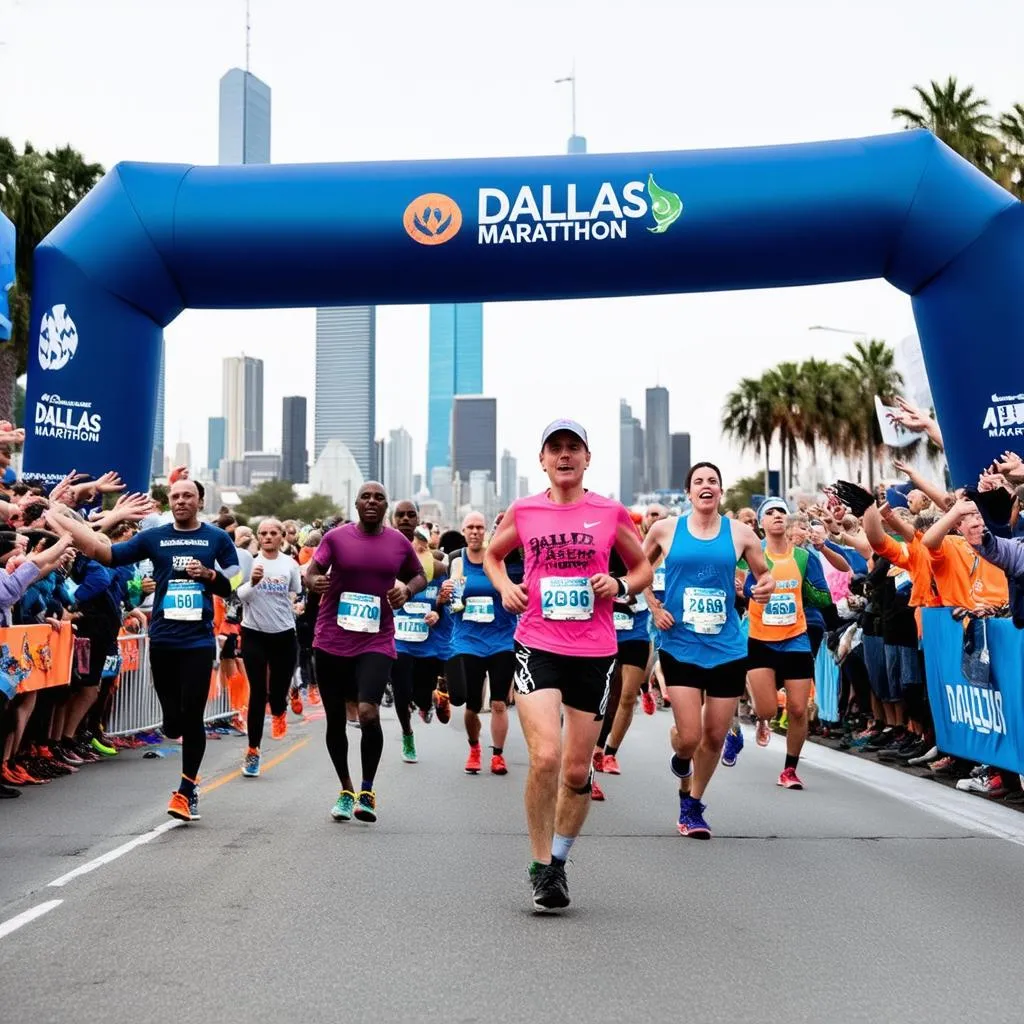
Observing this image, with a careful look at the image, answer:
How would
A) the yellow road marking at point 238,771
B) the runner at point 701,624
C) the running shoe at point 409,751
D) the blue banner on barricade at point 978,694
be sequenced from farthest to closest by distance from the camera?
the running shoe at point 409,751 < the yellow road marking at point 238,771 < the blue banner on barricade at point 978,694 < the runner at point 701,624

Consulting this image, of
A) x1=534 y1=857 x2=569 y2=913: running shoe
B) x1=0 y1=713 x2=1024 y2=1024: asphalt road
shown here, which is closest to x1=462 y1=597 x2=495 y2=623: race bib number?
x1=0 y1=713 x2=1024 y2=1024: asphalt road

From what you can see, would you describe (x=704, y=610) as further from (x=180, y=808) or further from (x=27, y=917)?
(x=27, y=917)

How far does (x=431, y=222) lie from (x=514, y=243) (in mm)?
691

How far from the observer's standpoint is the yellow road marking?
11.0 meters

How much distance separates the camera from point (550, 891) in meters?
6.19

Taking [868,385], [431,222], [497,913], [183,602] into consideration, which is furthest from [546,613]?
[868,385]

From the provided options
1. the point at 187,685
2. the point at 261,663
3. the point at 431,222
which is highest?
the point at 431,222

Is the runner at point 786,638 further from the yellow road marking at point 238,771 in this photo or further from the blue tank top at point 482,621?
the yellow road marking at point 238,771

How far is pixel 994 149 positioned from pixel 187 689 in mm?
34351

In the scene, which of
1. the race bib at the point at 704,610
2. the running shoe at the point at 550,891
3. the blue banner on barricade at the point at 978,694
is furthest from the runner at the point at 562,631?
the blue banner on barricade at the point at 978,694

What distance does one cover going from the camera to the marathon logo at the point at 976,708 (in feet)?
33.3

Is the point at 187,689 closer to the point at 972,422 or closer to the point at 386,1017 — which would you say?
the point at 386,1017

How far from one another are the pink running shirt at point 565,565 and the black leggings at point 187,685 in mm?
3181

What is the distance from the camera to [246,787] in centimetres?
1090
